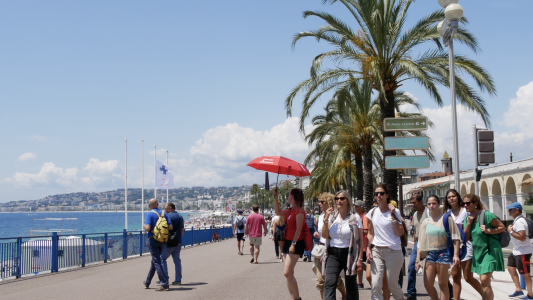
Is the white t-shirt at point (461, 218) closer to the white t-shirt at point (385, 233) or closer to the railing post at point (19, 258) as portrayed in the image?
the white t-shirt at point (385, 233)

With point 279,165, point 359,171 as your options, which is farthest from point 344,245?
point 359,171

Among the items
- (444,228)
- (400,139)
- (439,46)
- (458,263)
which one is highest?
(439,46)

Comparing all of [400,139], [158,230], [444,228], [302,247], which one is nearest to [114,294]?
[158,230]

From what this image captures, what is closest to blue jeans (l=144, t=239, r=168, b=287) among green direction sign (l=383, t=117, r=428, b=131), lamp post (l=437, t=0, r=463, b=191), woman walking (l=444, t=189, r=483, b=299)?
woman walking (l=444, t=189, r=483, b=299)

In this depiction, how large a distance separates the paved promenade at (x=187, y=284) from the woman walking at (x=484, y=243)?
1824 millimetres

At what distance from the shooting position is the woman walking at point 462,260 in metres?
6.91

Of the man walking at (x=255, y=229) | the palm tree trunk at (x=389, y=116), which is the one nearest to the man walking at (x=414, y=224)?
the man walking at (x=255, y=229)

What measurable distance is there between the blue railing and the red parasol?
650 cm

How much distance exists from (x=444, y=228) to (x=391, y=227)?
738mm

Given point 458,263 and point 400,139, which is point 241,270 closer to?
point 400,139

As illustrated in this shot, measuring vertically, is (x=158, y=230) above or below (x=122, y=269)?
above

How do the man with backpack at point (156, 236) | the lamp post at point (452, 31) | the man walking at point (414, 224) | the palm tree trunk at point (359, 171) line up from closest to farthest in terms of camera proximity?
the man walking at point (414, 224) → the man with backpack at point (156, 236) → the lamp post at point (452, 31) → the palm tree trunk at point (359, 171)

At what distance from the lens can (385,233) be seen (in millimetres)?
6461

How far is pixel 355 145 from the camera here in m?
27.8
